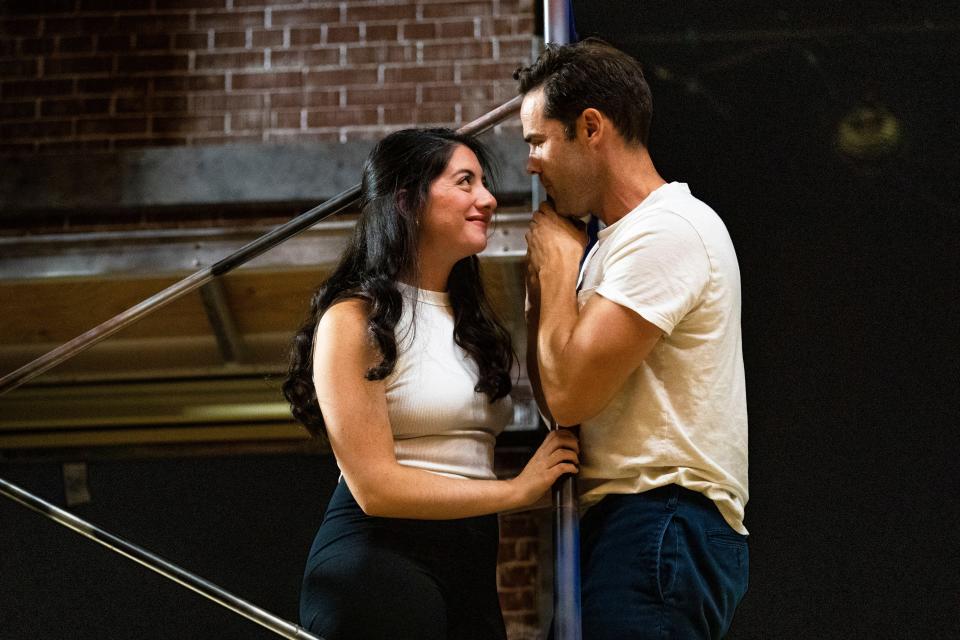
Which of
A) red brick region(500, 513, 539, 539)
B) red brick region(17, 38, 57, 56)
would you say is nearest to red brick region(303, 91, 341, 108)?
red brick region(17, 38, 57, 56)

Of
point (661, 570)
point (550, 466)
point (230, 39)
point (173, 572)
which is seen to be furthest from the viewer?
point (230, 39)

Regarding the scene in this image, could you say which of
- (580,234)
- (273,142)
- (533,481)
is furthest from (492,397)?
(273,142)

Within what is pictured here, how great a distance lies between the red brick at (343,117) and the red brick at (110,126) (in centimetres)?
66

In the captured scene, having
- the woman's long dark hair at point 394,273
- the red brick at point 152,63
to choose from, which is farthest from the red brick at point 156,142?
the woman's long dark hair at point 394,273

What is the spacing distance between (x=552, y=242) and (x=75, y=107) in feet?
10.1

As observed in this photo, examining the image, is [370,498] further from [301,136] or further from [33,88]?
[33,88]

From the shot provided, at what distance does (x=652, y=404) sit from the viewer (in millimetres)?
1384

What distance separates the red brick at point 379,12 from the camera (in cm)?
395

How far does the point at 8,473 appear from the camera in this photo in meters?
4.13

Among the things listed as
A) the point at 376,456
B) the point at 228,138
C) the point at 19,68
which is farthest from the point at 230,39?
the point at 376,456

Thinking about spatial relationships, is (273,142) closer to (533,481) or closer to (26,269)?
(26,269)

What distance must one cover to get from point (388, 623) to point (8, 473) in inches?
131

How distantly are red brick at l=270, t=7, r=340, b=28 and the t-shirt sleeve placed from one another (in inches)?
112

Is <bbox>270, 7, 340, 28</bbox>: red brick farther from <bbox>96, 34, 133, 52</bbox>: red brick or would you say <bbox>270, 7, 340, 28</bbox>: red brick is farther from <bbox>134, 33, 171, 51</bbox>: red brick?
<bbox>96, 34, 133, 52</bbox>: red brick
